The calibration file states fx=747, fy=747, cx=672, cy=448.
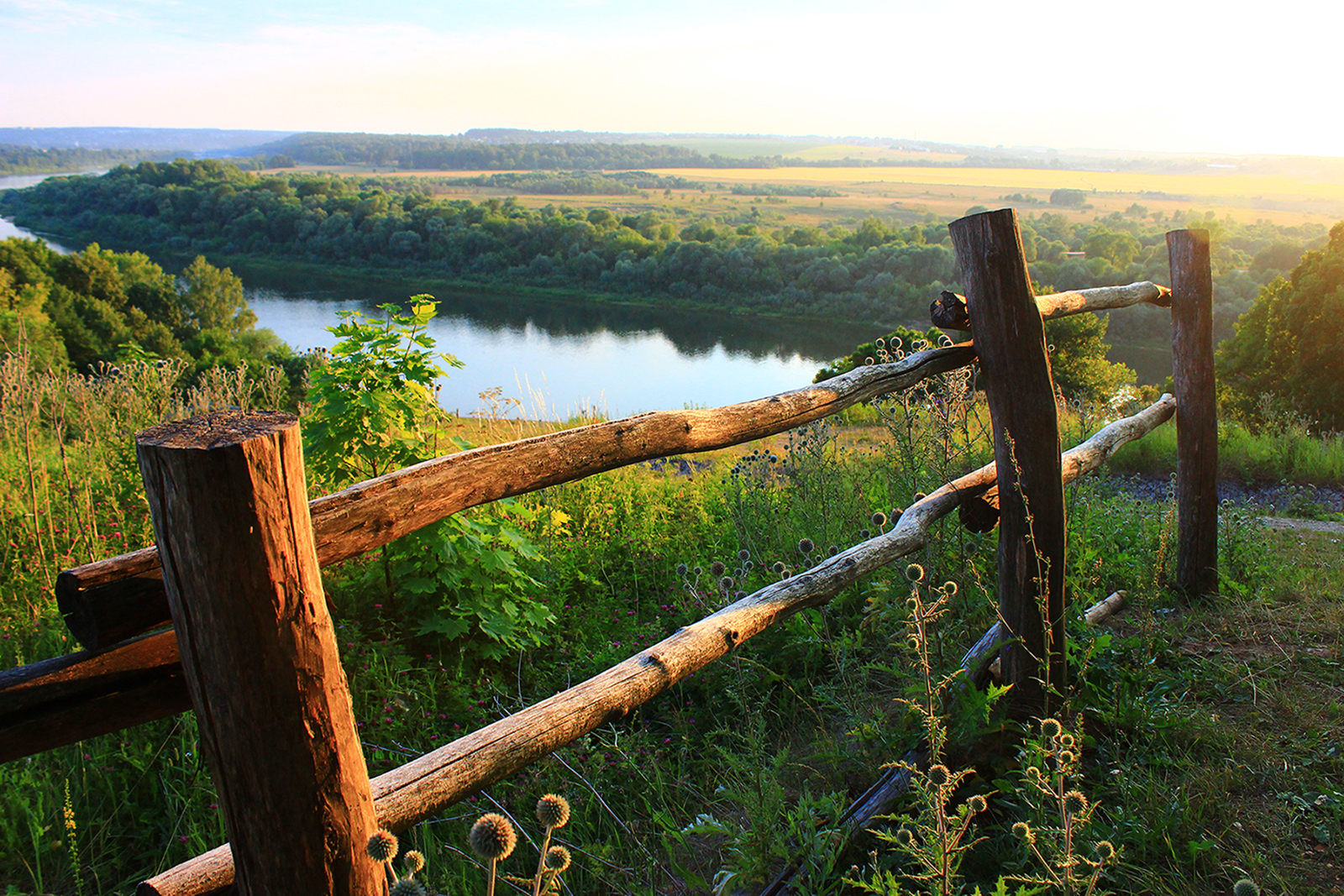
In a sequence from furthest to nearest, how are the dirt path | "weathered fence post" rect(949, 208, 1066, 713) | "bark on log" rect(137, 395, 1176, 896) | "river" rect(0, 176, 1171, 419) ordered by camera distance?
"river" rect(0, 176, 1171, 419), the dirt path, "weathered fence post" rect(949, 208, 1066, 713), "bark on log" rect(137, 395, 1176, 896)

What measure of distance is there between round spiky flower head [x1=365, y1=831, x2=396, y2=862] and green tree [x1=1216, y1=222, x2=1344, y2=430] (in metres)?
14.5

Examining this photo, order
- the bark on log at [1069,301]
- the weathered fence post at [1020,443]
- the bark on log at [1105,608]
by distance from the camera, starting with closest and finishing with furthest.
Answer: the weathered fence post at [1020,443], the bark on log at [1069,301], the bark on log at [1105,608]

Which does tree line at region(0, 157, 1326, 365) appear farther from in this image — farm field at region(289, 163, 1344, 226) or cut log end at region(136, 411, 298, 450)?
cut log end at region(136, 411, 298, 450)

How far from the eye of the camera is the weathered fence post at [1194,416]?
3.77 meters

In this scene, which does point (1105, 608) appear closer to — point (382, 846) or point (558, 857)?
point (558, 857)

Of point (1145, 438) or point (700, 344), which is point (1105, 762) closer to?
point (1145, 438)

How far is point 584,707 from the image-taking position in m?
1.66

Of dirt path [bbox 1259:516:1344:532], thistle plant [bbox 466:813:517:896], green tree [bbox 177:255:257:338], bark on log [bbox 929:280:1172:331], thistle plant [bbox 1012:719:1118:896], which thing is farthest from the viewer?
green tree [bbox 177:255:257:338]

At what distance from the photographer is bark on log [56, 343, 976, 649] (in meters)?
1.17

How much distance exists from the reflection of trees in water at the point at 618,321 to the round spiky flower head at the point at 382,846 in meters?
44.0

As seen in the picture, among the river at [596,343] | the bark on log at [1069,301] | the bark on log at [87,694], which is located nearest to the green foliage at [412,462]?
the bark on log at [87,694]

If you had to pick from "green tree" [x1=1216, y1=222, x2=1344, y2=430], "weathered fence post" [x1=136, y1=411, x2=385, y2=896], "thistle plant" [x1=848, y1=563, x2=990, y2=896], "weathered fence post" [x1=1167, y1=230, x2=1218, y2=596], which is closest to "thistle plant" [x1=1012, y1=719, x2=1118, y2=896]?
"thistle plant" [x1=848, y1=563, x2=990, y2=896]

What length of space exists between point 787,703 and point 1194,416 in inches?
103

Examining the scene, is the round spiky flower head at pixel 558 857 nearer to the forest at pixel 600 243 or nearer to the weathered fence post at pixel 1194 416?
the weathered fence post at pixel 1194 416
